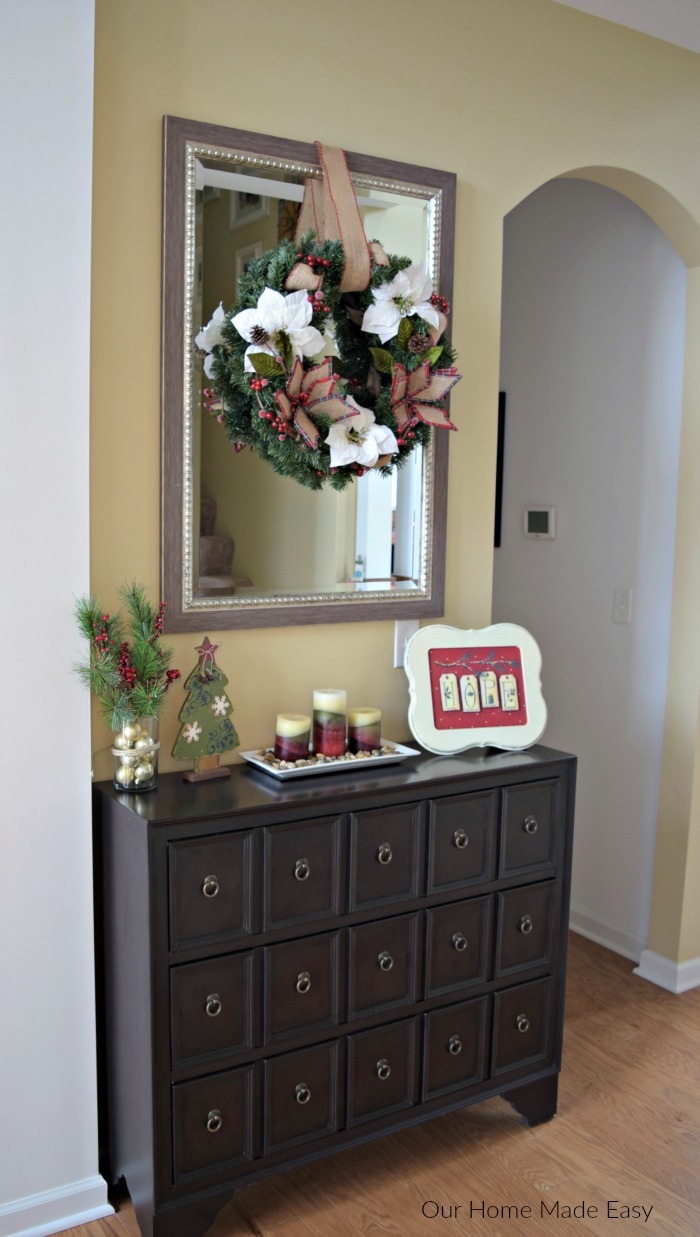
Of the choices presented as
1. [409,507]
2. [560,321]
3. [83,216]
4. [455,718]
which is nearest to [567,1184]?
[455,718]

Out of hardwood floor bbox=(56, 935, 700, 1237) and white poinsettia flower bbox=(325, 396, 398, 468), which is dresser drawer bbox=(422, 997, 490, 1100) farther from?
white poinsettia flower bbox=(325, 396, 398, 468)

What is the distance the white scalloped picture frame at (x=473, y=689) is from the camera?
2342 mm

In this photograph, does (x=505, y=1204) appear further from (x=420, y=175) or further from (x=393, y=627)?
(x=420, y=175)

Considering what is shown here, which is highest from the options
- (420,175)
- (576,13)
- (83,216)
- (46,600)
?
(576,13)

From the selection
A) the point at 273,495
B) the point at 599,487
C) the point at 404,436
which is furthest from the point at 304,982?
the point at 599,487

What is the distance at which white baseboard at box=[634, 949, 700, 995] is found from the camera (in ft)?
10.0

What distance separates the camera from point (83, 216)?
1.89 metres

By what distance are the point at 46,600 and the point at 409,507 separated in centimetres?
91

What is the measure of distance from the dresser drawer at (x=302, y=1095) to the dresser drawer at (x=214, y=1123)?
44 mm

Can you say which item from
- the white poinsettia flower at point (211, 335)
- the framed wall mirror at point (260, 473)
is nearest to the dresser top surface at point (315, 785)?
the framed wall mirror at point (260, 473)

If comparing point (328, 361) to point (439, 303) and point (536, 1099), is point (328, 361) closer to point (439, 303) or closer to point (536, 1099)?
point (439, 303)

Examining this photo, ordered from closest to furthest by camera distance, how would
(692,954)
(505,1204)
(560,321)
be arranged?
(505,1204)
(692,954)
(560,321)

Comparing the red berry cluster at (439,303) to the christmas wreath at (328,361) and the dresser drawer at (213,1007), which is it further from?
the dresser drawer at (213,1007)

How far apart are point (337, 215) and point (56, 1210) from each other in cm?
210
